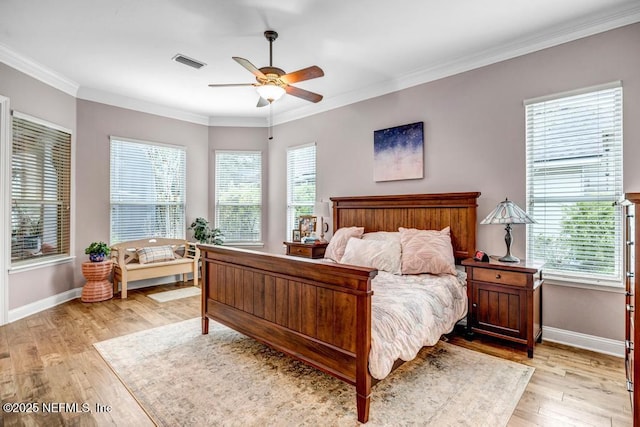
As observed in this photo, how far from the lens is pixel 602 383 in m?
2.35

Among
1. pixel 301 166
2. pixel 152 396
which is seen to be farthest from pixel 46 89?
pixel 152 396

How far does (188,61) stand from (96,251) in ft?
9.53

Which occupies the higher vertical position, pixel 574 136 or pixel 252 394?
pixel 574 136

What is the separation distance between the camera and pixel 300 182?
18.2 feet

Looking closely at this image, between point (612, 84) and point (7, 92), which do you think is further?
point (7, 92)

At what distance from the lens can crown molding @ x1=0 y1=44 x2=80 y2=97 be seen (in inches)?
139

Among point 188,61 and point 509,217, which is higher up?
point 188,61

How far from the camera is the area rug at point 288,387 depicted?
1.97 meters

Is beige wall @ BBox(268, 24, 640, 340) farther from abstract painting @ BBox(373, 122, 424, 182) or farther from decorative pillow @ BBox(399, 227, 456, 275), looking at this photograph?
decorative pillow @ BBox(399, 227, 456, 275)

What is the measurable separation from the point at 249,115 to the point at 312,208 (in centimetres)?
216

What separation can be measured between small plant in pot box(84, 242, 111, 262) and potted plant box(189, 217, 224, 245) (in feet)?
4.51

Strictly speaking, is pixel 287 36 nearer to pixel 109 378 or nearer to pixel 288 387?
pixel 288 387

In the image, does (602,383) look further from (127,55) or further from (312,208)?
(127,55)

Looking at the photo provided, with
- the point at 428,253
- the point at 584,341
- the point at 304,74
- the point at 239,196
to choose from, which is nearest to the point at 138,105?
the point at 239,196
